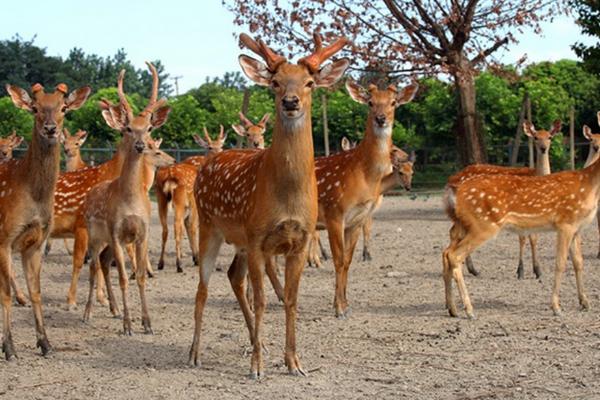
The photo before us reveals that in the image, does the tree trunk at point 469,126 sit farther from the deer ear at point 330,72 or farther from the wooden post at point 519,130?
the deer ear at point 330,72

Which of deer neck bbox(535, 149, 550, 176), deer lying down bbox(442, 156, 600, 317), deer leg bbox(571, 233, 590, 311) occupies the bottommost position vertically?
deer leg bbox(571, 233, 590, 311)

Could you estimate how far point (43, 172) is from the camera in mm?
8086

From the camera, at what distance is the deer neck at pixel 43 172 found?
26.4 feet

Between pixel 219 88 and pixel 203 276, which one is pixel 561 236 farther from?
pixel 219 88

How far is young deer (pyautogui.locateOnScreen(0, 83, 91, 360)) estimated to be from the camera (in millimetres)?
7941

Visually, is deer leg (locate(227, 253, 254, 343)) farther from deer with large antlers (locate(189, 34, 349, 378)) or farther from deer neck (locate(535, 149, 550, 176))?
deer neck (locate(535, 149, 550, 176))

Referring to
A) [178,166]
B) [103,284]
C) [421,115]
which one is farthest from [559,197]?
[421,115]

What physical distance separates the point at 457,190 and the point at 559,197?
101 cm

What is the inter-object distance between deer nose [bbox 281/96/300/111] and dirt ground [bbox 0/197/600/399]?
1891mm

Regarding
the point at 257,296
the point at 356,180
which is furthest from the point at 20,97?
the point at 356,180

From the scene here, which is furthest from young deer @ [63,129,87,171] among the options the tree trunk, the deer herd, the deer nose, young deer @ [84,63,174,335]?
the deer nose

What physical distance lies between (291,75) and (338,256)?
3.46m

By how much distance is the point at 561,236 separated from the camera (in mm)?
9680

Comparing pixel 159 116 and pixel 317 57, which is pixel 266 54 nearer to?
pixel 317 57
